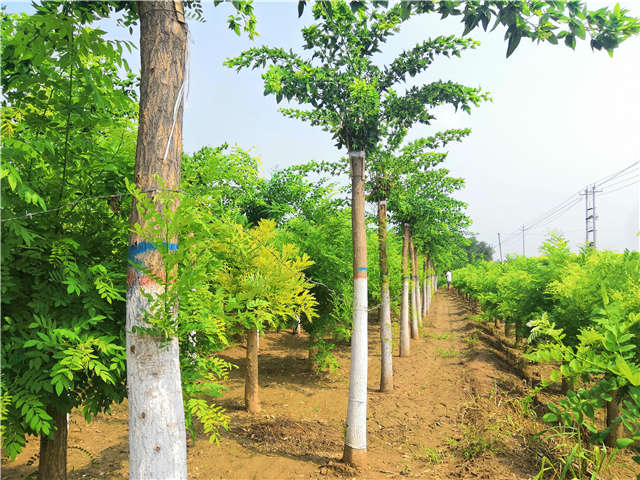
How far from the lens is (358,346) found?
580cm

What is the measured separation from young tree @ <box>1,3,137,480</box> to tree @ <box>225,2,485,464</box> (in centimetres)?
298

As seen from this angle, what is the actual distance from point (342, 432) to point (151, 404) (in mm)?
5653

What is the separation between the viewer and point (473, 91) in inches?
246

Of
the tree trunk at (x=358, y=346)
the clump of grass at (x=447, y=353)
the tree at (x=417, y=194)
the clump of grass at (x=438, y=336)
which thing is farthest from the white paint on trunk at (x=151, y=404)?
the clump of grass at (x=438, y=336)

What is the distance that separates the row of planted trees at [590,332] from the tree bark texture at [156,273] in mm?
2730

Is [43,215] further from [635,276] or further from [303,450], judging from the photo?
[635,276]

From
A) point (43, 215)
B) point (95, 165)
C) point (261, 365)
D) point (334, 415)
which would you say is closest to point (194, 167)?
point (95, 165)

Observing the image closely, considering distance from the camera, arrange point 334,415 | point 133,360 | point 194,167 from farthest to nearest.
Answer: point 334,415
point 194,167
point 133,360

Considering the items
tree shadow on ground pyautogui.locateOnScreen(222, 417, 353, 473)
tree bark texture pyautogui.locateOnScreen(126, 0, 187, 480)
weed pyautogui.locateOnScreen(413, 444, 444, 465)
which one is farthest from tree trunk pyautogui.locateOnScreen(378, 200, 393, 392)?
tree bark texture pyautogui.locateOnScreen(126, 0, 187, 480)

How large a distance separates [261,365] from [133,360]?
414 inches

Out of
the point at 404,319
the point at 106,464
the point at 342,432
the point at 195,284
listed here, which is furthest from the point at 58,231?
the point at 404,319

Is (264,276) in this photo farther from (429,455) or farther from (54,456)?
(429,455)

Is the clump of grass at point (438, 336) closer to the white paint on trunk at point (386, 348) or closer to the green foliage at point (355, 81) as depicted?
the white paint on trunk at point (386, 348)

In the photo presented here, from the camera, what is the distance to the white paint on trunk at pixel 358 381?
5520 mm
